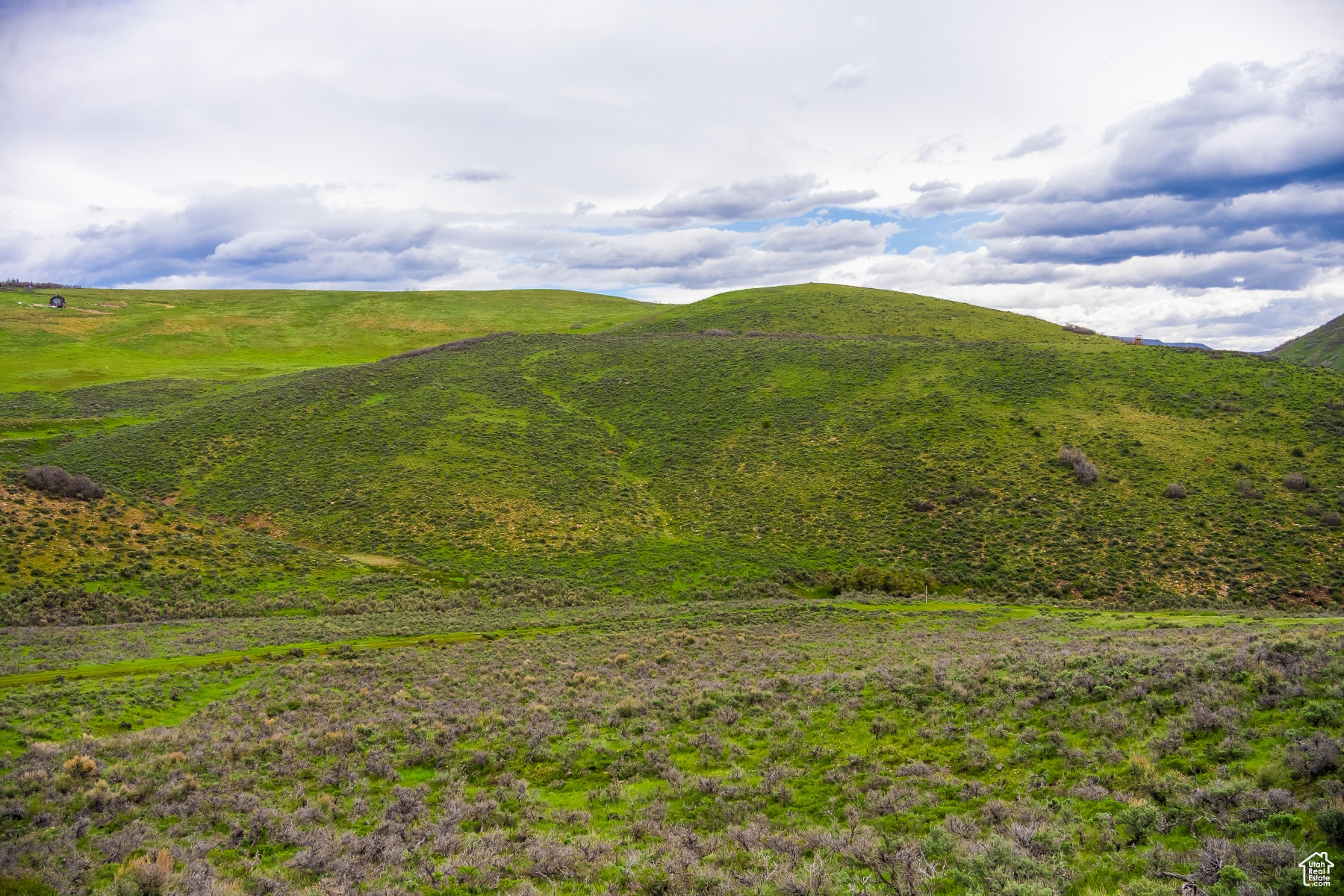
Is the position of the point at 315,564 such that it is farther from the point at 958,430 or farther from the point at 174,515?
Result: the point at 958,430

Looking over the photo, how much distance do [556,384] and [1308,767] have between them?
6590 centimetres

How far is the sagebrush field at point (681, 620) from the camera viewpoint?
8500 millimetres

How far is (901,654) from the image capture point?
1938cm

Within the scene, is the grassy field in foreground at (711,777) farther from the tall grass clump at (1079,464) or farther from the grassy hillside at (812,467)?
the tall grass clump at (1079,464)

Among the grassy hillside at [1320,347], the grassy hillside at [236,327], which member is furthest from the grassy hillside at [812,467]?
the grassy hillside at [1320,347]

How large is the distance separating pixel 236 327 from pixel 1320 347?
235 m

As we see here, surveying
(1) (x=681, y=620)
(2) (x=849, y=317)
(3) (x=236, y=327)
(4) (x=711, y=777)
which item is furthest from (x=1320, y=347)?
(3) (x=236, y=327)

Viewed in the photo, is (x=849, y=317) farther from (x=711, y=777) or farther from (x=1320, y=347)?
(x=1320, y=347)

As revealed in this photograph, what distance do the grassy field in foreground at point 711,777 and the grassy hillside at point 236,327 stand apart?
8340 centimetres

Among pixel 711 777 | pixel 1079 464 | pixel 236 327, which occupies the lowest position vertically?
pixel 711 777

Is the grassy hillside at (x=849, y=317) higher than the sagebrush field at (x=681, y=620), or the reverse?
the grassy hillside at (x=849, y=317)

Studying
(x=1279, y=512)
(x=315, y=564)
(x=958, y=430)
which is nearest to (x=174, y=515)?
(x=315, y=564)

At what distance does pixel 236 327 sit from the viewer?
106m

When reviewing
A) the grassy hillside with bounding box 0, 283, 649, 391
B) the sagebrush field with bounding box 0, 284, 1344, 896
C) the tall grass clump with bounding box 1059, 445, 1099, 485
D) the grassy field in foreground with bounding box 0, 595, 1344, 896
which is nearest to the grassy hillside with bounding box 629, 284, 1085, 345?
the sagebrush field with bounding box 0, 284, 1344, 896
